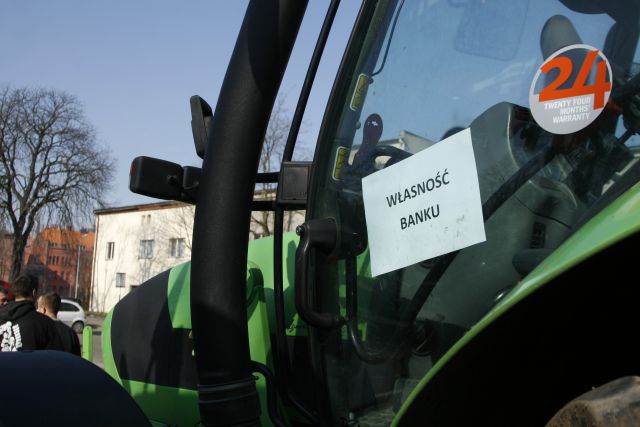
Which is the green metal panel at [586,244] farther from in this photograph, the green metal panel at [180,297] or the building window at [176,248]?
the building window at [176,248]

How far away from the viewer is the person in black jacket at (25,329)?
533 centimetres

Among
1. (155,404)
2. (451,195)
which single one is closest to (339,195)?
(451,195)

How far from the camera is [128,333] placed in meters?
2.80

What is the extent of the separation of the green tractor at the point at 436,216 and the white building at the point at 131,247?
4154cm

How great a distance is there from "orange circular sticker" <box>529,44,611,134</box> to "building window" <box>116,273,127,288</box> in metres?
50.1

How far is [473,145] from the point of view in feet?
5.27

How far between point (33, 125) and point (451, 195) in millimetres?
37338

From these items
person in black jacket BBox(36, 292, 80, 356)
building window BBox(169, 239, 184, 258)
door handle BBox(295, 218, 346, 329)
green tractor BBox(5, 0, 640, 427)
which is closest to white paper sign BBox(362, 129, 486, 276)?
green tractor BBox(5, 0, 640, 427)

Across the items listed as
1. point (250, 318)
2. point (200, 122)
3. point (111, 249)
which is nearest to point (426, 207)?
point (200, 122)

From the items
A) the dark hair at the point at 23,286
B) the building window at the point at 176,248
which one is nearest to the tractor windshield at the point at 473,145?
the dark hair at the point at 23,286

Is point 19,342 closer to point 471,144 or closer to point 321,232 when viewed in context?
point 321,232

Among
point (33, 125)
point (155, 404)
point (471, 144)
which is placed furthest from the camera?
point (33, 125)

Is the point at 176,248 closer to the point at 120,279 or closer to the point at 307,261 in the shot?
the point at 120,279

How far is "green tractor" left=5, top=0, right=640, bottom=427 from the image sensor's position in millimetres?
1324
